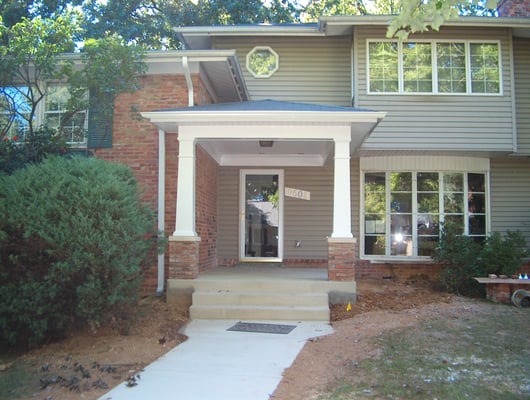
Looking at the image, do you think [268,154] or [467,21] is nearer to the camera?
[467,21]

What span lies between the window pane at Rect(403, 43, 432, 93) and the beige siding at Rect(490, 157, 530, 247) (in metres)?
2.50

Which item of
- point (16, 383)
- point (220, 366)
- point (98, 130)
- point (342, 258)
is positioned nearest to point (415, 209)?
point (342, 258)

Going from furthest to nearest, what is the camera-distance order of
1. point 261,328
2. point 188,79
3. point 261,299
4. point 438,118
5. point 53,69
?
point 438,118
point 188,79
point 53,69
point 261,299
point 261,328

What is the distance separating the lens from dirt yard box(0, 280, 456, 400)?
4375mm

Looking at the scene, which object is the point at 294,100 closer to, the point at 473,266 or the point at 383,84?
the point at 383,84

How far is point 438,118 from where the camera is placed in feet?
34.1

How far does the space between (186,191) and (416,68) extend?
19.4 ft

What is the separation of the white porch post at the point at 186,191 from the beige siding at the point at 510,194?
711 centimetres

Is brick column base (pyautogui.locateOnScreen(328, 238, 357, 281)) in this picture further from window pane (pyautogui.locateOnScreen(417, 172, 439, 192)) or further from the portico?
window pane (pyautogui.locateOnScreen(417, 172, 439, 192))

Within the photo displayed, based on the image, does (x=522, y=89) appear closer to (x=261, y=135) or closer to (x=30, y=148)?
(x=261, y=135)

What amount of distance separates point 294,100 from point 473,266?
524 centimetres

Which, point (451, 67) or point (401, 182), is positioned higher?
point (451, 67)

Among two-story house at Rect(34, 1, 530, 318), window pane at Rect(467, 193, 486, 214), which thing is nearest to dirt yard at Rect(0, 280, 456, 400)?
Answer: two-story house at Rect(34, 1, 530, 318)

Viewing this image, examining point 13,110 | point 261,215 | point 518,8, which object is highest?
point 518,8
